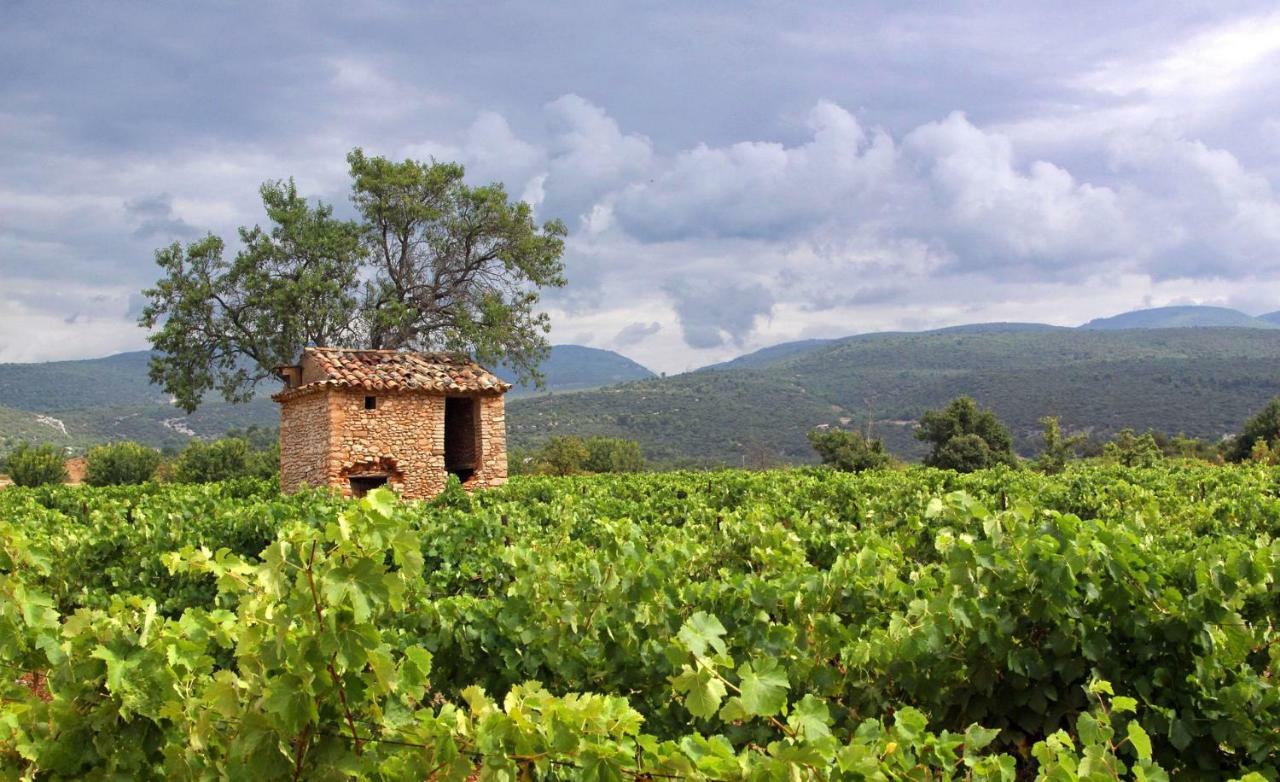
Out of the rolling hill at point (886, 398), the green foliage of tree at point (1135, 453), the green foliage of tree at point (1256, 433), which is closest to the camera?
the green foliage of tree at point (1135, 453)

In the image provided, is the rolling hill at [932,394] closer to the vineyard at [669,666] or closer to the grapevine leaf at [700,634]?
the vineyard at [669,666]

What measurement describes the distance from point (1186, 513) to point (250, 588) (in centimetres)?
1265

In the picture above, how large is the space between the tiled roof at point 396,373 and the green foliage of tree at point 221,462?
23.8 meters

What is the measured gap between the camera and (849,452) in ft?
142

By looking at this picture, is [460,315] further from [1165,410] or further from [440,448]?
[1165,410]

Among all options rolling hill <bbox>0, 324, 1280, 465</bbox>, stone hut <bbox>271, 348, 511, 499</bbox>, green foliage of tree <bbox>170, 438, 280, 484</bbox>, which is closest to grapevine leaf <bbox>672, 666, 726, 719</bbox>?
stone hut <bbox>271, 348, 511, 499</bbox>

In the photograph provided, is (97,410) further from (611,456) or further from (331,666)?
(331,666)

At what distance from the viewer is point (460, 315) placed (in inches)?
1187

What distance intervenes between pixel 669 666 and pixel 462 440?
19032 mm

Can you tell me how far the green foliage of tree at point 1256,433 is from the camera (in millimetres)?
43656

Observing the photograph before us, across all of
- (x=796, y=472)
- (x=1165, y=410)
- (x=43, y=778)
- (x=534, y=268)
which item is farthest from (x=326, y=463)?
(x=1165, y=410)

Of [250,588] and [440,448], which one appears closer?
[250,588]

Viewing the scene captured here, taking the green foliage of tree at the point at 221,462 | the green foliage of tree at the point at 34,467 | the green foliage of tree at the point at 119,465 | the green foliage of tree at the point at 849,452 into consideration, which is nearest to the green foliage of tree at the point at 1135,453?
the green foliage of tree at the point at 849,452

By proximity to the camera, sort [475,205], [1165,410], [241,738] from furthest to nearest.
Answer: [1165,410], [475,205], [241,738]
